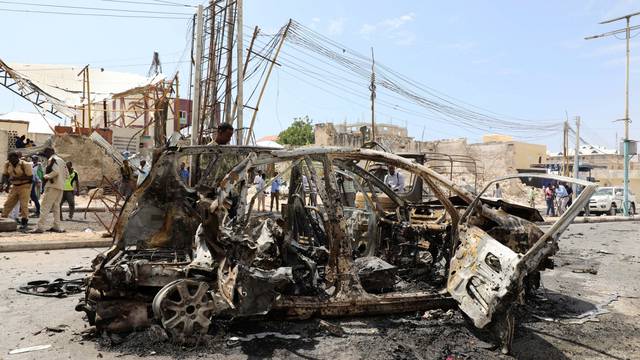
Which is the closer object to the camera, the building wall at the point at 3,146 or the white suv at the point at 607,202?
the building wall at the point at 3,146

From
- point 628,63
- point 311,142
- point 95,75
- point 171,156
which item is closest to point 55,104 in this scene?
point 95,75

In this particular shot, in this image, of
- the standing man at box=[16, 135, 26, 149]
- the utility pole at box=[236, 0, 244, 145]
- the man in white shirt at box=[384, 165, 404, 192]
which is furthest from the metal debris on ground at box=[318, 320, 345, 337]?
the standing man at box=[16, 135, 26, 149]

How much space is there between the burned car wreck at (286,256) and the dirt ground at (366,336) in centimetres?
16

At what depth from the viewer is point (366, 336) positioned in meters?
4.19

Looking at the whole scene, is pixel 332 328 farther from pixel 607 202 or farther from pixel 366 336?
pixel 607 202

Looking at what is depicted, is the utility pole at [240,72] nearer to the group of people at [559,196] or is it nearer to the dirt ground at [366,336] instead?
the dirt ground at [366,336]

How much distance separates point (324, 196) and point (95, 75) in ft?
74.4

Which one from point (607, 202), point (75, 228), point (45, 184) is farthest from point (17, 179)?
point (607, 202)

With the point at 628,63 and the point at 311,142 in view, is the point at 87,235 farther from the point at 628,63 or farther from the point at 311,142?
the point at 311,142

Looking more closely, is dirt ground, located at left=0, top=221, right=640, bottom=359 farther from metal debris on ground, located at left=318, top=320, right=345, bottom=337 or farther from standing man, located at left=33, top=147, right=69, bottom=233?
standing man, located at left=33, top=147, right=69, bottom=233

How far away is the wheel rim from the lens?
3.78 metres

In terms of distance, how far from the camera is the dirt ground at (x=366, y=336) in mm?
3808

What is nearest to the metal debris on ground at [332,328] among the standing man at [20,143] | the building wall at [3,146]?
the building wall at [3,146]

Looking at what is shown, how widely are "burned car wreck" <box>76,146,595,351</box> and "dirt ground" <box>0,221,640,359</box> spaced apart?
0.16m
